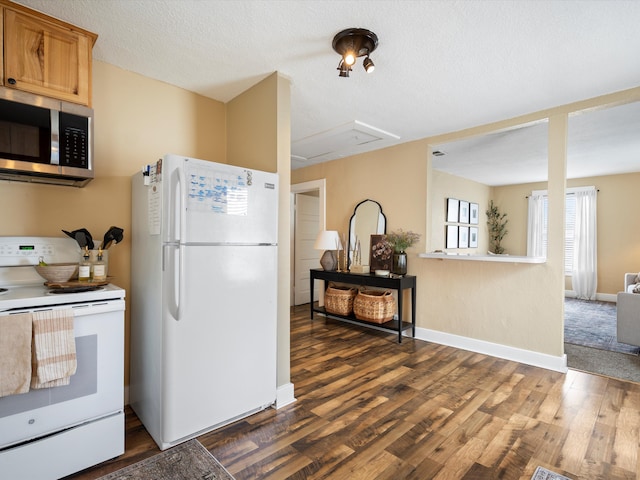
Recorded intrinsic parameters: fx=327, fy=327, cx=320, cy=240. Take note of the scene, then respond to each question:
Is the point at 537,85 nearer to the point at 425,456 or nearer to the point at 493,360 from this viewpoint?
the point at 493,360

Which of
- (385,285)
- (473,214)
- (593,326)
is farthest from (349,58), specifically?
(593,326)

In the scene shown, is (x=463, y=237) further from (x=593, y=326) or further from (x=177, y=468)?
(x=177, y=468)

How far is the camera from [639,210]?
6.04 metres

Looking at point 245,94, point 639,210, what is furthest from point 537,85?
point 639,210

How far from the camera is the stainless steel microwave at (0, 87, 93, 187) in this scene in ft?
5.47

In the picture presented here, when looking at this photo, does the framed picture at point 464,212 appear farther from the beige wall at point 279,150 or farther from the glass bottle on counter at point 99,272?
the glass bottle on counter at point 99,272

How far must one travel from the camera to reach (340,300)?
14.6 ft

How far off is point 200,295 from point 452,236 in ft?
13.3

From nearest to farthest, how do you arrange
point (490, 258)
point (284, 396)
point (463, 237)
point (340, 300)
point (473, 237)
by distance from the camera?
point (284, 396) < point (490, 258) < point (340, 300) < point (463, 237) < point (473, 237)

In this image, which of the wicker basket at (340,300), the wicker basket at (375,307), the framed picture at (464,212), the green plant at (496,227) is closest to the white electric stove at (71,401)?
the wicker basket at (375,307)

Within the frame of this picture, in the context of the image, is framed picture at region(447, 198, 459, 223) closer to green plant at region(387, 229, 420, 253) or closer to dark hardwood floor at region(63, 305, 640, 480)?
green plant at region(387, 229, 420, 253)

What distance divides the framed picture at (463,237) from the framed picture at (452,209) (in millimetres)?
240

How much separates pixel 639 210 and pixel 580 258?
126 centimetres

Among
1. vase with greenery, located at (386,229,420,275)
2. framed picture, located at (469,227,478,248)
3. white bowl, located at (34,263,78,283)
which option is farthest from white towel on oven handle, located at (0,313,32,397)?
framed picture, located at (469,227,478,248)
